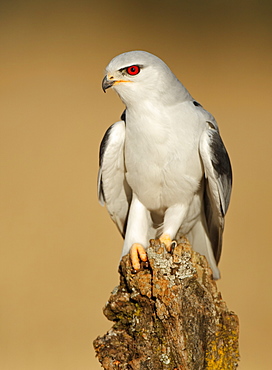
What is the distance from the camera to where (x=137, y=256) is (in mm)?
2562

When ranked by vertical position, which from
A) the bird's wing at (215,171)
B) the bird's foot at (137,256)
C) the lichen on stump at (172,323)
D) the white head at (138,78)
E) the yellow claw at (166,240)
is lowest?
the lichen on stump at (172,323)

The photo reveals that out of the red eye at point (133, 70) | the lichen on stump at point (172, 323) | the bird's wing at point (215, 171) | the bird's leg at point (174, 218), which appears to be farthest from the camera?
the bird's leg at point (174, 218)

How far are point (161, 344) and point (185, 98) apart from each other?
44.2 inches

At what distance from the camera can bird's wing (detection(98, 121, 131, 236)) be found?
2.72 m

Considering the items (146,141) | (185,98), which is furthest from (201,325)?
(185,98)

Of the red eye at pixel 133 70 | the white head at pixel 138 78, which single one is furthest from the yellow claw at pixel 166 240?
the red eye at pixel 133 70

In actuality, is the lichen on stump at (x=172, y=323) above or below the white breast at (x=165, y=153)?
below

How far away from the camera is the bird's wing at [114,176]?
2719 millimetres

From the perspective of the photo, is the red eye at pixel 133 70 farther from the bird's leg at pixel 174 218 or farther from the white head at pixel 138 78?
the bird's leg at pixel 174 218

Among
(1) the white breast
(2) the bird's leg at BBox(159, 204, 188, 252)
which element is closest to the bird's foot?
(2) the bird's leg at BBox(159, 204, 188, 252)

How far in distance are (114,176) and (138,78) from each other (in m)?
0.61

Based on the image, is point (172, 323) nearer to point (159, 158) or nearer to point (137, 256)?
point (137, 256)

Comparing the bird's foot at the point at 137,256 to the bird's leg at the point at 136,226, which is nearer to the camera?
the bird's foot at the point at 137,256

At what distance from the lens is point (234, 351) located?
2395mm
